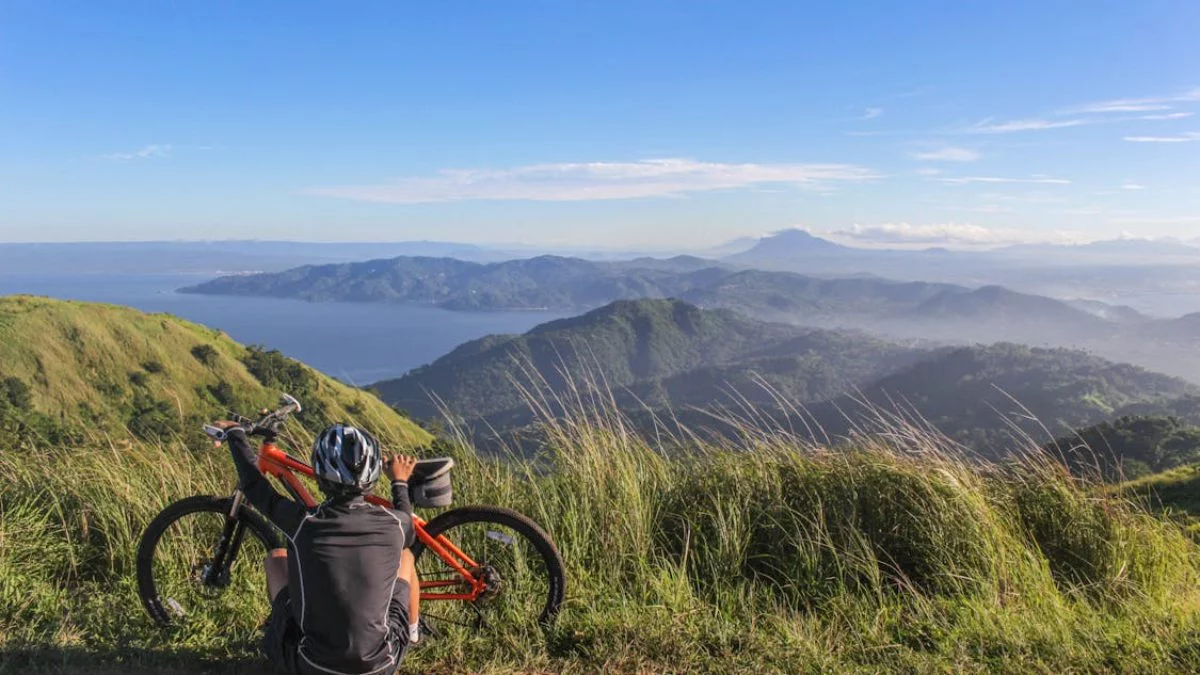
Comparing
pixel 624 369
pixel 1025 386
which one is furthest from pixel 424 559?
pixel 624 369

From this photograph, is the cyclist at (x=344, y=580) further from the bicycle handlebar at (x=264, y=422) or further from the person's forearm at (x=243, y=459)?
the bicycle handlebar at (x=264, y=422)

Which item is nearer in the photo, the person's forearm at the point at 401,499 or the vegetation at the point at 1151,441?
the person's forearm at the point at 401,499

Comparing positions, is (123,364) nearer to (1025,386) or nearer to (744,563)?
(744,563)

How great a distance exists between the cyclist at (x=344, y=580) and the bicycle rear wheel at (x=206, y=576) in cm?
78

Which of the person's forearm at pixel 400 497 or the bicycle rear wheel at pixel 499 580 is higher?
the person's forearm at pixel 400 497

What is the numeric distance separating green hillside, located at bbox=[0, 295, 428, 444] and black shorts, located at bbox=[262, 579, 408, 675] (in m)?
47.7

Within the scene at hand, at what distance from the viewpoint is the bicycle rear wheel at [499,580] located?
337cm

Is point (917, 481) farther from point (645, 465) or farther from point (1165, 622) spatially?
point (645, 465)

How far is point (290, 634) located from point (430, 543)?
0.71 m

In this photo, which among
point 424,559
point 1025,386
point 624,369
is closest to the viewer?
point 424,559

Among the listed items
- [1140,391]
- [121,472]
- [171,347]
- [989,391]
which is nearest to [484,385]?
[171,347]

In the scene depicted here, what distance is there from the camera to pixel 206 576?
362cm

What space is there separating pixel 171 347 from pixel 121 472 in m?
69.1

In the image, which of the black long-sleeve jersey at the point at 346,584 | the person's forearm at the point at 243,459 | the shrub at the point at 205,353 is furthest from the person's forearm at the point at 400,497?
the shrub at the point at 205,353
